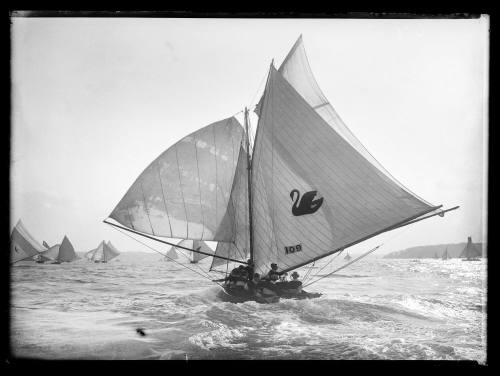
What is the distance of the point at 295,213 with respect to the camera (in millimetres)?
10062

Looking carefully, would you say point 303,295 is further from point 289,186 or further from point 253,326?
point 289,186

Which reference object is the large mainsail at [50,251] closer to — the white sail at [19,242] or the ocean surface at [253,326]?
the ocean surface at [253,326]

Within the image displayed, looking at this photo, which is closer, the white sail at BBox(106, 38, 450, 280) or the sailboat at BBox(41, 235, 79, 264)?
the white sail at BBox(106, 38, 450, 280)

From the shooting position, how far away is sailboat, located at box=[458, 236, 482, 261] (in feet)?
23.8

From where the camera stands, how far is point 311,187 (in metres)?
9.91

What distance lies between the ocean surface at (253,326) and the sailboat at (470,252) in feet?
0.55

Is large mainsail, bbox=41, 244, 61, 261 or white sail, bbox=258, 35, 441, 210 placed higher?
white sail, bbox=258, 35, 441, 210

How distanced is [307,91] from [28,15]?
6191 millimetres

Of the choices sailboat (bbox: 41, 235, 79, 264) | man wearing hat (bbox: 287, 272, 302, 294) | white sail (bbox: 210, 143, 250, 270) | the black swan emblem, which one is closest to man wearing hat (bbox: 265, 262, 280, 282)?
man wearing hat (bbox: 287, 272, 302, 294)

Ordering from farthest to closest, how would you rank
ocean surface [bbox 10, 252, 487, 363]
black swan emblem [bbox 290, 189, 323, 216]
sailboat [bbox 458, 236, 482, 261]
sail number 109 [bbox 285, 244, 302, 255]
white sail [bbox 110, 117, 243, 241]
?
1. sail number 109 [bbox 285, 244, 302, 255]
2. black swan emblem [bbox 290, 189, 323, 216]
3. white sail [bbox 110, 117, 243, 241]
4. ocean surface [bbox 10, 252, 487, 363]
5. sailboat [bbox 458, 236, 482, 261]

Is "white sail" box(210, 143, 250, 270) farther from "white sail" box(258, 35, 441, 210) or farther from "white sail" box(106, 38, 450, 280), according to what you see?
"white sail" box(258, 35, 441, 210)

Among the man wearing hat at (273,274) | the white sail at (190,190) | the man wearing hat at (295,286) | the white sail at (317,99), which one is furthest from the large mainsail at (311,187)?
the white sail at (190,190)

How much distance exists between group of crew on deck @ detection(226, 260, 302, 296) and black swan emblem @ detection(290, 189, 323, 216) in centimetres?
178

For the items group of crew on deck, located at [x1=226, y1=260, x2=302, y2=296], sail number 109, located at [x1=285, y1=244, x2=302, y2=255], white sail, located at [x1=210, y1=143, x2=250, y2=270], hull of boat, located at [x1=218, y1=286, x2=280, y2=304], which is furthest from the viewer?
white sail, located at [x1=210, y1=143, x2=250, y2=270]
